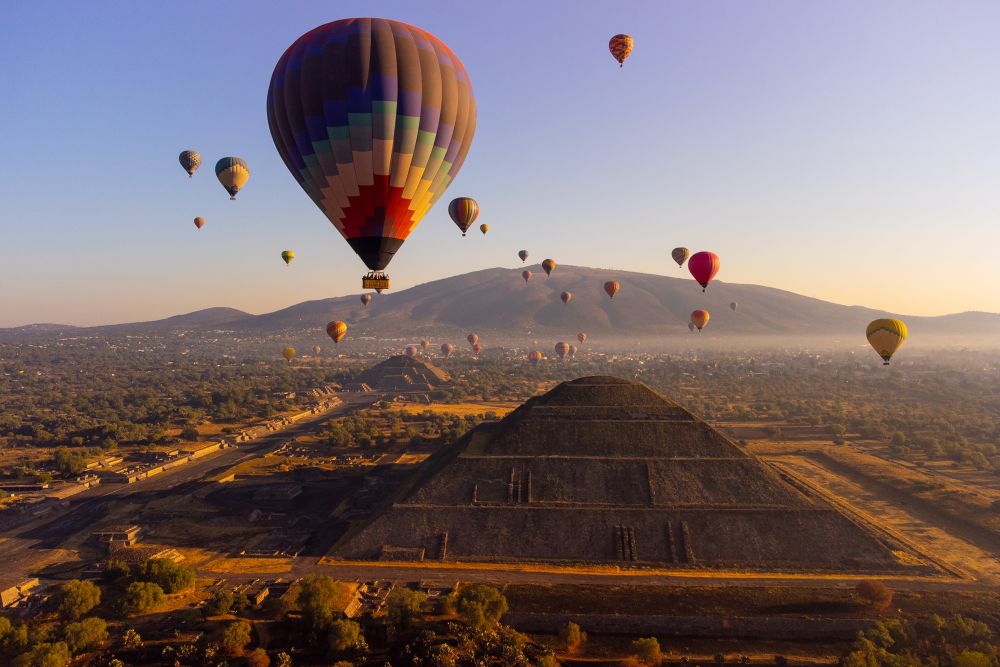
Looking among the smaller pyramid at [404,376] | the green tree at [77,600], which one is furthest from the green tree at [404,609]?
the smaller pyramid at [404,376]

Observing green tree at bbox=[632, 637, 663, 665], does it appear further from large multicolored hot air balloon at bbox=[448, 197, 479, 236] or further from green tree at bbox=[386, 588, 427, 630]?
large multicolored hot air balloon at bbox=[448, 197, 479, 236]

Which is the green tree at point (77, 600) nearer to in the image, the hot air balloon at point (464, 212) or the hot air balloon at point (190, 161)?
the hot air balloon at point (464, 212)

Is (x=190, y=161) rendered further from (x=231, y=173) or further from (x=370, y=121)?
(x=370, y=121)

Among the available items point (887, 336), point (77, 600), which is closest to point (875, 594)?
point (887, 336)

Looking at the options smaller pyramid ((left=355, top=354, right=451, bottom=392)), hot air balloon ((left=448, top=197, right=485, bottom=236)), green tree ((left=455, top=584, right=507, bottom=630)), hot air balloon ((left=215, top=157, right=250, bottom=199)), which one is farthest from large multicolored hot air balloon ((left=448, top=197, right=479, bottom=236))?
smaller pyramid ((left=355, top=354, right=451, bottom=392))

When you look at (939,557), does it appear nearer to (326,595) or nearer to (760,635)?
(760,635)

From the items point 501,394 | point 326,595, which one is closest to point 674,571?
point 326,595
